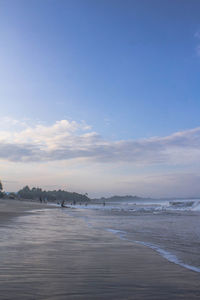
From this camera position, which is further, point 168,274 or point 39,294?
point 168,274

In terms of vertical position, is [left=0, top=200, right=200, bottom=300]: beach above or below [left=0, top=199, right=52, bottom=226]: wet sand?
above

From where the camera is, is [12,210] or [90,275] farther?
[12,210]

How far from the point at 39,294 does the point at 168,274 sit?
7.66 feet

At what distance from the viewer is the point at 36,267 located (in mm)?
4832

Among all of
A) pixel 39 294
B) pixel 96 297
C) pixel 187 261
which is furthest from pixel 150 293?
pixel 187 261

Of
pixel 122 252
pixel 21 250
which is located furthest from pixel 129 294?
pixel 21 250

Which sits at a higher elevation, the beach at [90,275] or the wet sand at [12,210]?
the beach at [90,275]

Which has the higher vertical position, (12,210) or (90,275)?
(90,275)

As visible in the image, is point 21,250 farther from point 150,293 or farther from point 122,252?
point 150,293

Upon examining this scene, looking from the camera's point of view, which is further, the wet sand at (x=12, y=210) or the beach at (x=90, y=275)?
the wet sand at (x=12, y=210)

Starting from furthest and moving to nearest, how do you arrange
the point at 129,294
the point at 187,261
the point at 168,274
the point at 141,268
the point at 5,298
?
the point at 187,261 → the point at 141,268 → the point at 168,274 → the point at 129,294 → the point at 5,298

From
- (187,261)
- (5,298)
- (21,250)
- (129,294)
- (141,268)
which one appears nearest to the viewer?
(5,298)

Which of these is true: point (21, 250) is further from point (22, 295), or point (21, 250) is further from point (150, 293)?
point (150, 293)

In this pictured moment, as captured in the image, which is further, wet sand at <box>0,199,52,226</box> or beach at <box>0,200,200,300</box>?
wet sand at <box>0,199,52,226</box>
